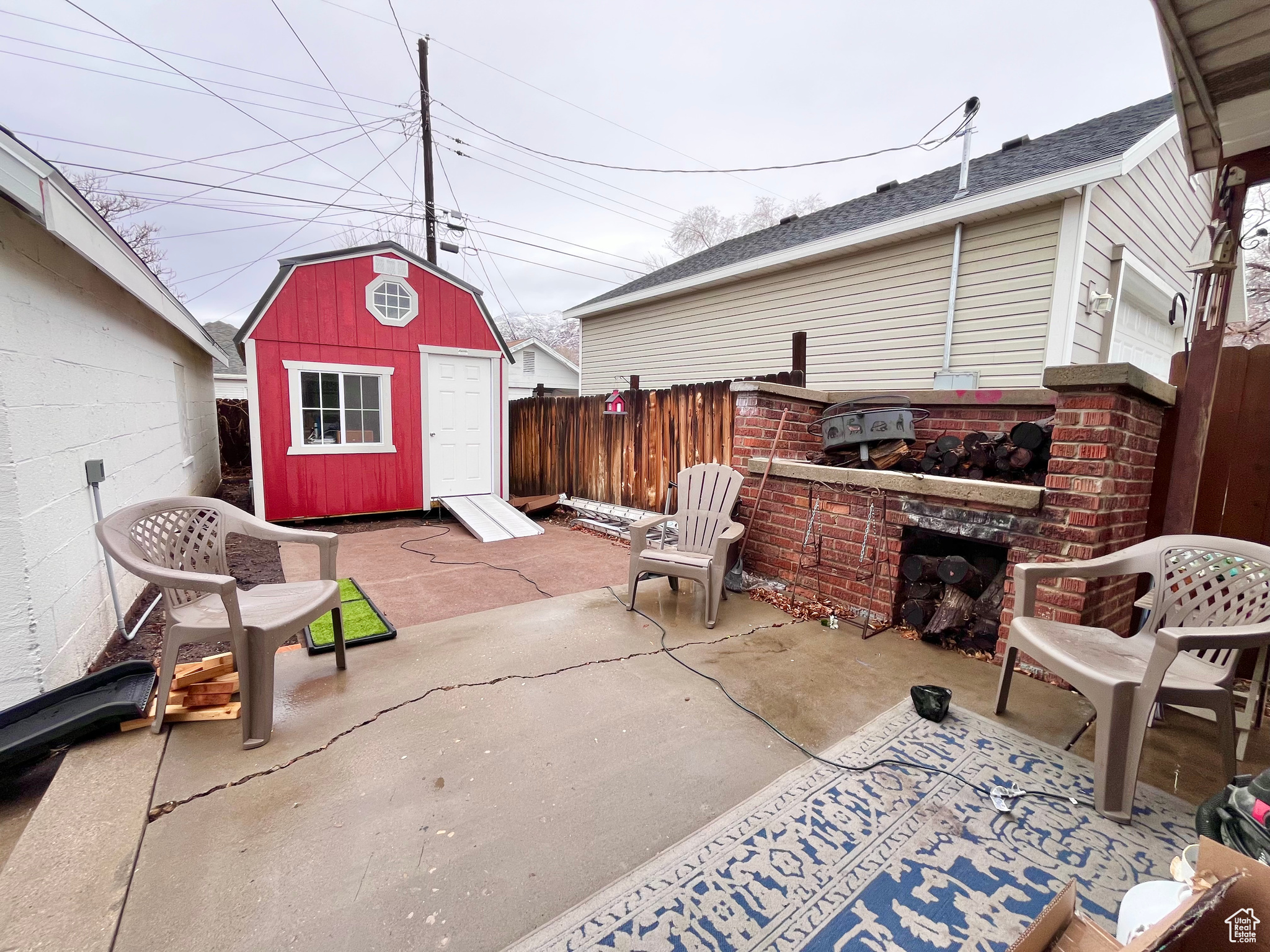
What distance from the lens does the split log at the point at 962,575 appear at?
287 cm

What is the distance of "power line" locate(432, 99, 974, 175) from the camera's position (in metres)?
5.47

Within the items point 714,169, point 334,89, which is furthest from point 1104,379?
point 334,89

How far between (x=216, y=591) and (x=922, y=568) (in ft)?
11.4

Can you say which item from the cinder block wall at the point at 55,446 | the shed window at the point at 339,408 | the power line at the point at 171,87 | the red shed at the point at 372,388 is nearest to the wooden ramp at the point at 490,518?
the red shed at the point at 372,388

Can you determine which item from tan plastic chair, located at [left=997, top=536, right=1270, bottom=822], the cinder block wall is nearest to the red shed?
the cinder block wall

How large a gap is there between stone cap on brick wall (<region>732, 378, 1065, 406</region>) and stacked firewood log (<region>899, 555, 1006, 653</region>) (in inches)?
39.8

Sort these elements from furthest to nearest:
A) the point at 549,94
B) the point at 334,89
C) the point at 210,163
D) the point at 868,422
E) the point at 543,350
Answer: the point at 543,350 < the point at 549,94 < the point at 334,89 < the point at 210,163 < the point at 868,422

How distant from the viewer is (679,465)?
5.05 meters

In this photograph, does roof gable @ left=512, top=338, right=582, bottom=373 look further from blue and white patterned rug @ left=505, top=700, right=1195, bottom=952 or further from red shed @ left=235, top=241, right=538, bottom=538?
blue and white patterned rug @ left=505, top=700, right=1195, bottom=952

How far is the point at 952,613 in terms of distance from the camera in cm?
286

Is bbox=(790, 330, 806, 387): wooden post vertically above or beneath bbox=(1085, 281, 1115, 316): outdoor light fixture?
beneath

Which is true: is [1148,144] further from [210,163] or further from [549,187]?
[210,163]

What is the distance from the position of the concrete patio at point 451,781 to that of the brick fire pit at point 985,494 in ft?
1.94

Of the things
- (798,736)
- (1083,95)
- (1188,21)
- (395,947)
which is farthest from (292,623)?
(1083,95)
